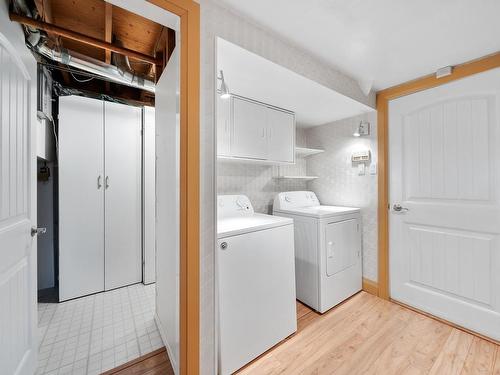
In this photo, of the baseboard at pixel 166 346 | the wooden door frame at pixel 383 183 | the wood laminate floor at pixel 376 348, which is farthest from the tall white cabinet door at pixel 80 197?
the wooden door frame at pixel 383 183

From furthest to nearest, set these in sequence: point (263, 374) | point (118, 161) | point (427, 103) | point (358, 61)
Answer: point (118, 161) < point (427, 103) < point (358, 61) < point (263, 374)

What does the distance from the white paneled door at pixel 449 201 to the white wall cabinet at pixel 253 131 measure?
1.07 meters

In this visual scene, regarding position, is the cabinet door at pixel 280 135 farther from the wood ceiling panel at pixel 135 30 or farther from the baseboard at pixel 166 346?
the baseboard at pixel 166 346

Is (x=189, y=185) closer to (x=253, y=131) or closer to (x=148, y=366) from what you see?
(x=253, y=131)

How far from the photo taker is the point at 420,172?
2.03 m

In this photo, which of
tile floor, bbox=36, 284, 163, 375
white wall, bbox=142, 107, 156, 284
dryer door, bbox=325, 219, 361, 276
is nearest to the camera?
tile floor, bbox=36, 284, 163, 375

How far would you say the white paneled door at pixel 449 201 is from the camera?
5.52 ft

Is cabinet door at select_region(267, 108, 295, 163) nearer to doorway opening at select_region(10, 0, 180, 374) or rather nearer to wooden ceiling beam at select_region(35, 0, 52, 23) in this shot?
doorway opening at select_region(10, 0, 180, 374)

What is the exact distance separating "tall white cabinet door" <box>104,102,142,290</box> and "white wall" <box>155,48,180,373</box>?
96 cm

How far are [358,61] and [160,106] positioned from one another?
5.30 feet

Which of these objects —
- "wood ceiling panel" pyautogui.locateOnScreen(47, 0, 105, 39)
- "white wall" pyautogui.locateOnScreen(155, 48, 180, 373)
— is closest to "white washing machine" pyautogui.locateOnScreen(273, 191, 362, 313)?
"white wall" pyautogui.locateOnScreen(155, 48, 180, 373)

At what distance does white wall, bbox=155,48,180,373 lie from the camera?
4.07 feet

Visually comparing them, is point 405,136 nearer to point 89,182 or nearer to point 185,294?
point 185,294

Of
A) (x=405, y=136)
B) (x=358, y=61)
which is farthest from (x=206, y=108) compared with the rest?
(x=405, y=136)
